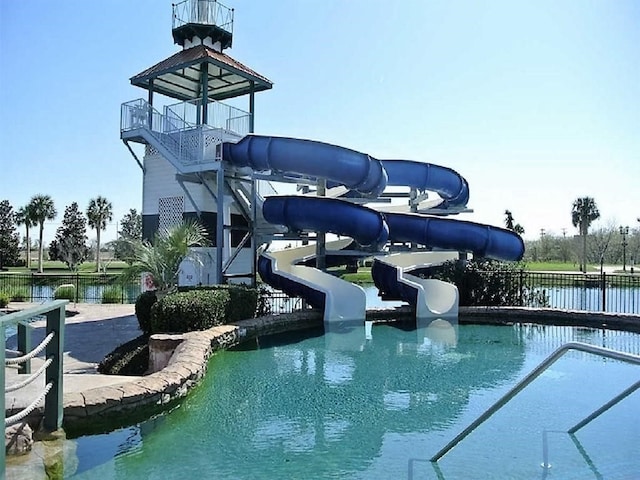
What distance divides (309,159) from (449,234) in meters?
4.69

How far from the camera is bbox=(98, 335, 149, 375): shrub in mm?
8031

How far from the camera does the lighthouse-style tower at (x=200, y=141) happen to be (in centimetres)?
1534

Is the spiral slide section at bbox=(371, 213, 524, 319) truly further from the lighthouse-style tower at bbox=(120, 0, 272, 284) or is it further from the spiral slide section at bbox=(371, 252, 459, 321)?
the lighthouse-style tower at bbox=(120, 0, 272, 284)

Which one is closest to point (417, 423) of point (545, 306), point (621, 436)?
point (621, 436)

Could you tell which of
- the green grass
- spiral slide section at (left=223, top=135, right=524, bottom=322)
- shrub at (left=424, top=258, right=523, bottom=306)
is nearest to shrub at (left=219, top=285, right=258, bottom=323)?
spiral slide section at (left=223, top=135, right=524, bottom=322)

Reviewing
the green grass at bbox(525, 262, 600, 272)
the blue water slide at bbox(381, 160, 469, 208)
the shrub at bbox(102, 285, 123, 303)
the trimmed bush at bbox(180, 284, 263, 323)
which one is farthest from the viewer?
the green grass at bbox(525, 262, 600, 272)

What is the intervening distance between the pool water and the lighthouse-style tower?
23.5ft

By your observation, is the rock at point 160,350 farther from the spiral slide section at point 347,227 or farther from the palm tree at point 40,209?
the palm tree at point 40,209

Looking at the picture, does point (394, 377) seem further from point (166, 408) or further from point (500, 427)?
point (166, 408)

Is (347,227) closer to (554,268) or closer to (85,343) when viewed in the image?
(85,343)

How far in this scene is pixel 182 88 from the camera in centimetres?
1914

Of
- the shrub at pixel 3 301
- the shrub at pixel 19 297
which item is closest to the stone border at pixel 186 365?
the shrub at pixel 3 301

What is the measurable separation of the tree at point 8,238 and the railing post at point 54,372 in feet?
160

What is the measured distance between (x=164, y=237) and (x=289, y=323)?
134 inches
